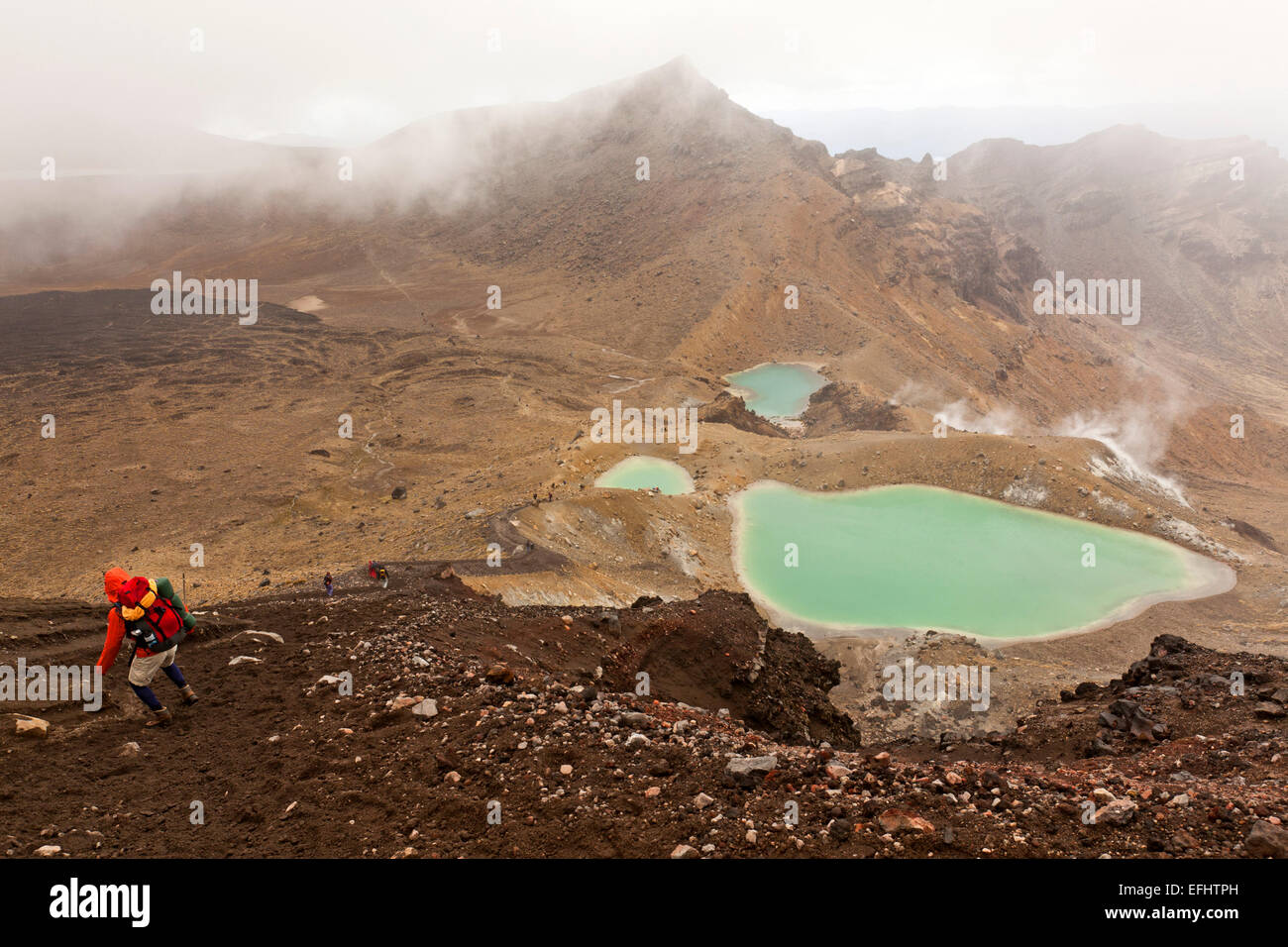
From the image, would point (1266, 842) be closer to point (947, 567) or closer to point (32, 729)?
point (32, 729)

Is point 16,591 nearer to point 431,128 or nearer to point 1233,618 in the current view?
point 1233,618

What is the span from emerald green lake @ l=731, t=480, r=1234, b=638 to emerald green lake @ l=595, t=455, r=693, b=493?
271 cm

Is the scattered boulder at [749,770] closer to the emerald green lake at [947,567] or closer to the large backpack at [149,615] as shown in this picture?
the large backpack at [149,615]

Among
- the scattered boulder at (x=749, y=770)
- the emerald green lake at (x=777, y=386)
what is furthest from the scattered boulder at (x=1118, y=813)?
the emerald green lake at (x=777, y=386)

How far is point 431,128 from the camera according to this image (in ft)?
358

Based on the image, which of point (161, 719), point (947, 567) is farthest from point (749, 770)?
point (947, 567)

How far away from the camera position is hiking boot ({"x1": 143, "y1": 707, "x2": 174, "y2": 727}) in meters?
6.94

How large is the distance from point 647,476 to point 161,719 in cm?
2236

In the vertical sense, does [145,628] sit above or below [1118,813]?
above

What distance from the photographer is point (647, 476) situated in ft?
93.8

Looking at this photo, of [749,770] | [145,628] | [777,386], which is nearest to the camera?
[749,770]

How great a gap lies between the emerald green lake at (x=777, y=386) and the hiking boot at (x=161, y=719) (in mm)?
42094

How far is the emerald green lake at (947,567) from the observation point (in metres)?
19.6

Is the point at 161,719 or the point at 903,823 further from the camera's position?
the point at 161,719
